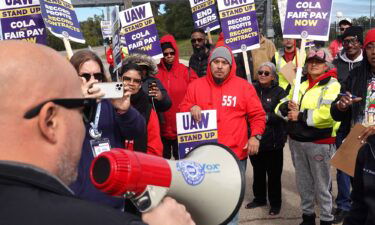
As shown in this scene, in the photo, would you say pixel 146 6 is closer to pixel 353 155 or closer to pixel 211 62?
pixel 211 62

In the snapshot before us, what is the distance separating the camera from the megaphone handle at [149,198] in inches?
47.2

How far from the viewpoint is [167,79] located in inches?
215

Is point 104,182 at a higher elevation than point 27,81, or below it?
below

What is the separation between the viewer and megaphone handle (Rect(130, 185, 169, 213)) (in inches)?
47.2

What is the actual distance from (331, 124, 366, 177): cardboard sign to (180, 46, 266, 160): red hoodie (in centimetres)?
83

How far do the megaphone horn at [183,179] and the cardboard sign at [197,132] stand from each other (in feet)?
7.57

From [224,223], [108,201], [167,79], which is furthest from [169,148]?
[224,223]

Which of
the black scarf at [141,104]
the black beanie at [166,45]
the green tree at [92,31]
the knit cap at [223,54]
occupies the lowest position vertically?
the black scarf at [141,104]

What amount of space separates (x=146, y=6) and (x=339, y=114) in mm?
3280

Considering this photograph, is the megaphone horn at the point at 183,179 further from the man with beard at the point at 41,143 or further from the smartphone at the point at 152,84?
the smartphone at the point at 152,84

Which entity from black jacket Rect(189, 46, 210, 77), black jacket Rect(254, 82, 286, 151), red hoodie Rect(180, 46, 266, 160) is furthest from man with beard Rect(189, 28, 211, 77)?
red hoodie Rect(180, 46, 266, 160)

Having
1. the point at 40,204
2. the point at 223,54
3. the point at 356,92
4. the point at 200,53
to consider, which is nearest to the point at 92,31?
the point at 200,53

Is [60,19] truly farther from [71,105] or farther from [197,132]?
[71,105]

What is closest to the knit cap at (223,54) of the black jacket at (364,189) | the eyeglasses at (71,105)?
the black jacket at (364,189)
